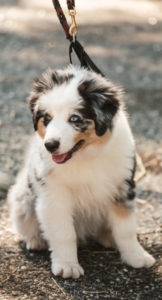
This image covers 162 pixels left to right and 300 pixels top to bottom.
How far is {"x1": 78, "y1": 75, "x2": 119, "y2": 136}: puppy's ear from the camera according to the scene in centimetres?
349

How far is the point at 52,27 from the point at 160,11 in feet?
9.31

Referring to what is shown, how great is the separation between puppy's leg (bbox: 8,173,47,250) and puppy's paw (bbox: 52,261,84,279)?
42 cm

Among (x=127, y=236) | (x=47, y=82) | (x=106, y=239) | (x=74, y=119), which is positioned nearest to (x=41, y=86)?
(x=47, y=82)

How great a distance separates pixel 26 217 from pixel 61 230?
0.45 meters

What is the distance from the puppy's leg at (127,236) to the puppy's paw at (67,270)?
1.24 feet

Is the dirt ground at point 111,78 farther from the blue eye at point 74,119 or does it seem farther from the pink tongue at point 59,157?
the blue eye at point 74,119

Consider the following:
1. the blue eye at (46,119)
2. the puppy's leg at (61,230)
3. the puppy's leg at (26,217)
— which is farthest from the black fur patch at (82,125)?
the puppy's leg at (26,217)

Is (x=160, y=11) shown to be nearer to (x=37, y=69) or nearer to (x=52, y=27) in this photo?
(x=52, y=27)

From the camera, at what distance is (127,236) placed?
3.97 meters

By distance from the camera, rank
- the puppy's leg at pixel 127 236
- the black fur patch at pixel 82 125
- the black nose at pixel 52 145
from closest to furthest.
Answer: the black nose at pixel 52 145, the black fur patch at pixel 82 125, the puppy's leg at pixel 127 236

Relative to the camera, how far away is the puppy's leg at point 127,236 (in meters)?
3.94

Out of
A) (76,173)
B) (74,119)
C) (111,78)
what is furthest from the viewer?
(111,78)

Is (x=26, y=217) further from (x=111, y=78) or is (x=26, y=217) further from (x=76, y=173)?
(x=111, y=78)

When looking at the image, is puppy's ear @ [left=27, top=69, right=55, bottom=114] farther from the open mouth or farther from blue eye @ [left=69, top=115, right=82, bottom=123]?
the open mouth
